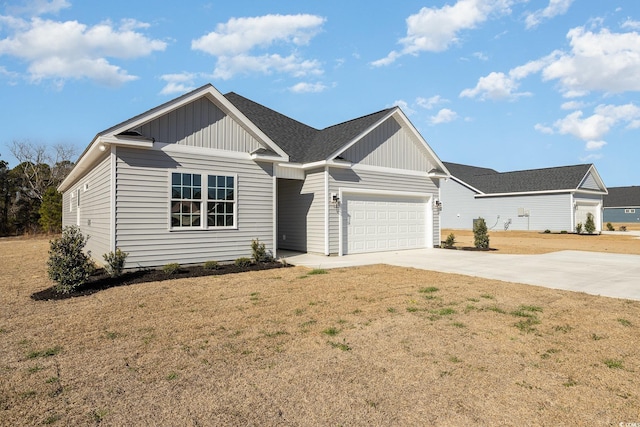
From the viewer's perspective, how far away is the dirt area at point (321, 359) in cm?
294

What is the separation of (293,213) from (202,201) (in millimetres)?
5020

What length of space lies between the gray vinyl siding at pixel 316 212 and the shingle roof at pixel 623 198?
57371mm

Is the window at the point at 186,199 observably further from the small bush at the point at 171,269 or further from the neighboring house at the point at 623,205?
the neighboring house at the point at 623,205

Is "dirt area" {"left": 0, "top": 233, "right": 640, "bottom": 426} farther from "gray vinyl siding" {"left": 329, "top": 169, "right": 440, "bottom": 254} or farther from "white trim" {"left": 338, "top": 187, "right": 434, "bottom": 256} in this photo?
"white trim" {"left": 338, "top": 187, "right": 434, "bottom": 256}

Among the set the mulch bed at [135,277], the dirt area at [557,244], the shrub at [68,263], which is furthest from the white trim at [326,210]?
the dirt area at [557,244]

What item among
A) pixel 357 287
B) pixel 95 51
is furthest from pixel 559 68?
pixel 95 51

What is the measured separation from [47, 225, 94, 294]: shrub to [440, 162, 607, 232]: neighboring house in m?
31.1

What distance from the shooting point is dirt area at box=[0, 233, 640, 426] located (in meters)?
2.94

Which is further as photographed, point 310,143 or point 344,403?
point 310,143

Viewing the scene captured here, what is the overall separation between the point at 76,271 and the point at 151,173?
324cm

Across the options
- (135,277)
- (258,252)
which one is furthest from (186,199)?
(258,252)

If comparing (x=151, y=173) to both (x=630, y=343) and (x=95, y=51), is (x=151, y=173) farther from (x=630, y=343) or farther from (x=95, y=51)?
(x=630, y=343)

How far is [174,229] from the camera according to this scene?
10086 mm

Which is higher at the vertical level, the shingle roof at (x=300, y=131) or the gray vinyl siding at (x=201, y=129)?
the shingle roof at (x=300, y=131)
